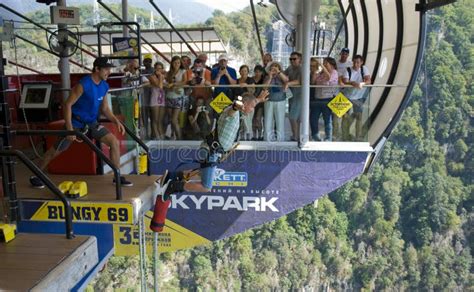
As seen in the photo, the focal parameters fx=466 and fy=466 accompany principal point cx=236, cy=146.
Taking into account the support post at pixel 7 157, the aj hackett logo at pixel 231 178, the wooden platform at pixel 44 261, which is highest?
the support post at pixel 7 157

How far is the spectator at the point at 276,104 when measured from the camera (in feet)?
24.9

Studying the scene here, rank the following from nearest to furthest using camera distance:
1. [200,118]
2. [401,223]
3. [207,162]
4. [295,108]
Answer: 1. [207,162]
2. [295,108]
3. [200,118]
4. [401,223]

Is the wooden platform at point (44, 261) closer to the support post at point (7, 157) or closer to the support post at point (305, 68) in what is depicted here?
the support post at point (7, 157)

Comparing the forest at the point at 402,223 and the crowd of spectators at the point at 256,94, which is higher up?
the crowd of spectators at the point at 256,94

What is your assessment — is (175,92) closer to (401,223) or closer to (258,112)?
(258,112)

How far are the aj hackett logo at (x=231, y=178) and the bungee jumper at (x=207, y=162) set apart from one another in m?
2.59

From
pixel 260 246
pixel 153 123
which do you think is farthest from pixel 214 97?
pixel 260 246

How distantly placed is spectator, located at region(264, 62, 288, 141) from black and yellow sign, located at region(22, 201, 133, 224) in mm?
3848

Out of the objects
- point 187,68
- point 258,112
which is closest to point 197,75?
point 187,68

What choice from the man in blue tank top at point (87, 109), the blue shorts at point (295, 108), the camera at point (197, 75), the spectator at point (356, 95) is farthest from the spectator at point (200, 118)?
the man in blue tank top at point (87, 109)

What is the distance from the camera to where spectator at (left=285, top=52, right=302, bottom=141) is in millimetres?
7613

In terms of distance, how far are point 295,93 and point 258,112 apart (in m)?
0.70

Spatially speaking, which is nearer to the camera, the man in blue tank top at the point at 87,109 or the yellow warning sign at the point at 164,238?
the man in blue tank top at the point at 87,109

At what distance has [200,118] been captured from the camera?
7.95 metres
